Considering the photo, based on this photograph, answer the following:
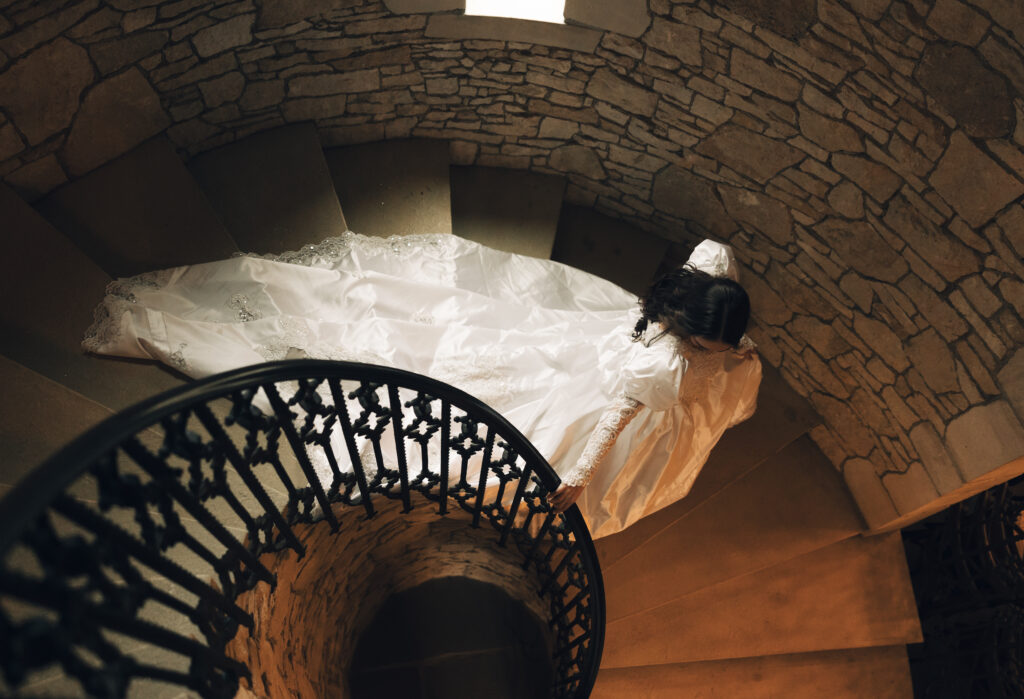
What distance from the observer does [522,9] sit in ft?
10.2

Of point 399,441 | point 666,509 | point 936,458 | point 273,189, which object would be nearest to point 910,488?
point 936,458

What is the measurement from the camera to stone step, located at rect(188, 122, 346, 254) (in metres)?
3.12

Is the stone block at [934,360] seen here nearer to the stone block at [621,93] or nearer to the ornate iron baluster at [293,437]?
the stone block at [621,93]

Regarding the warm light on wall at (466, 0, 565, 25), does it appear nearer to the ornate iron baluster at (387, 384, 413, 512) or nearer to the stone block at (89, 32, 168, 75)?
the stone block at (89, 32, 168, 75)

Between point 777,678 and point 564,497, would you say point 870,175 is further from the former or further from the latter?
point 777,678

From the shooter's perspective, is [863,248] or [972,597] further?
[972,597]

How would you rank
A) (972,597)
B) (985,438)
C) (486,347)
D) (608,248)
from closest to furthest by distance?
(486,347), (985,438), (972,597), (608,248)

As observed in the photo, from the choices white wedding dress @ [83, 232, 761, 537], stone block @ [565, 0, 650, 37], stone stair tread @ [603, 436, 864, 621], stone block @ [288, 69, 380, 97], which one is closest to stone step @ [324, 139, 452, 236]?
stone block @ [288, 69, 380, 97]

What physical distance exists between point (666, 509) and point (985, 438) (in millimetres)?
1480

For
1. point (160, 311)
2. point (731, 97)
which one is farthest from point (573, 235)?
point (160, 311)

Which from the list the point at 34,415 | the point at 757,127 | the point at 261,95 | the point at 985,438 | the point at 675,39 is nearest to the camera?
the point at 34,415

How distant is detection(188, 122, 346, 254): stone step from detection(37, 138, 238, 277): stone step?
19 cm

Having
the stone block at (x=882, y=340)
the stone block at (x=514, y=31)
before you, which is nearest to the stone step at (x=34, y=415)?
the stone block at (x=514, y=31)

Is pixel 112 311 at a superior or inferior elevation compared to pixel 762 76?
inferior
